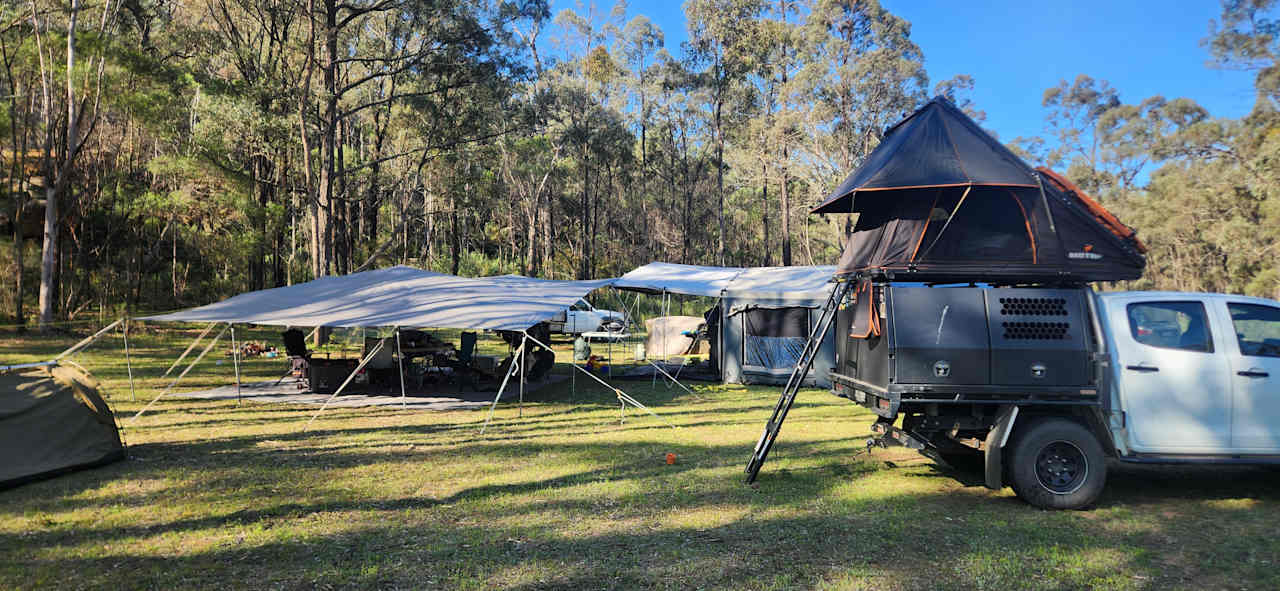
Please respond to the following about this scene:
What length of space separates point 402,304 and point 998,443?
27.8 feet

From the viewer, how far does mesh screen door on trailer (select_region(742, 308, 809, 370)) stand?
12.7 meters

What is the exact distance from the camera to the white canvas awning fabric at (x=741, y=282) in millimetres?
12648

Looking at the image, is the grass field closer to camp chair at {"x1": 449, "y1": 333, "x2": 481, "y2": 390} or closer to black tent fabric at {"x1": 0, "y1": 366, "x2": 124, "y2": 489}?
black tent fabric at {"x1": 0, "y1": 366, "x2": 124, "y2": 489}

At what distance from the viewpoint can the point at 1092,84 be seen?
43.4m

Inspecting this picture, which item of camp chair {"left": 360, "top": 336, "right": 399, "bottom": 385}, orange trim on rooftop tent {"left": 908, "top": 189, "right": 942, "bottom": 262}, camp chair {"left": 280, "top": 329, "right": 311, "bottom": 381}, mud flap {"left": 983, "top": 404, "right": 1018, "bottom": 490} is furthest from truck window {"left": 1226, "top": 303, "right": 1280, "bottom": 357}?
camp chair {"left": 280, "top": 329, "right": 311, "bottom": 381}

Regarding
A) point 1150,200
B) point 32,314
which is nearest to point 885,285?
point 32,314

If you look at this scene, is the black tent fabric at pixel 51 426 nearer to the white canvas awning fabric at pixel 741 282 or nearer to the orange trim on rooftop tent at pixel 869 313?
the orange trim on rooftop tent at pixel 869 313

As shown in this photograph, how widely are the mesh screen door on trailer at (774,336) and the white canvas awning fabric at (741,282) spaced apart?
376 millimetres

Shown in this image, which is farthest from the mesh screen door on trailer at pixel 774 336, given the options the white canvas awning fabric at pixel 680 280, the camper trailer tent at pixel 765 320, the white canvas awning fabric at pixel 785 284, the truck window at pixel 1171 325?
the truck window at pixel 1171 325

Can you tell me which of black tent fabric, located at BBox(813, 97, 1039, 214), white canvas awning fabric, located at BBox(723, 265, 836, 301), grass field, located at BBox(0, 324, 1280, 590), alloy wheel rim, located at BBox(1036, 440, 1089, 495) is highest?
black tent fabric, located at BBox(813, 97, 1039, 214)

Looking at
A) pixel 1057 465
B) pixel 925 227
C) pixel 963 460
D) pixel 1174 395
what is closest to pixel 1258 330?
pixel 1174 395

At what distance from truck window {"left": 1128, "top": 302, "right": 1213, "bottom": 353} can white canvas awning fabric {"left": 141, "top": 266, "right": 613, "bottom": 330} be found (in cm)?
635

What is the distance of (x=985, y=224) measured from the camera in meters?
5.34

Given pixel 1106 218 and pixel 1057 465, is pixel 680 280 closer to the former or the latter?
pixel 1106 218
